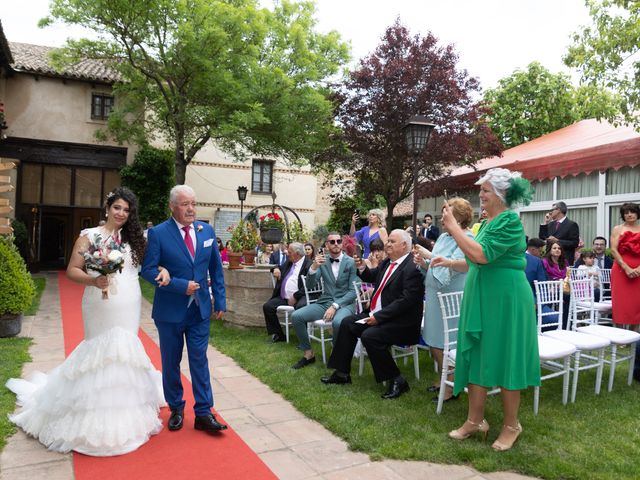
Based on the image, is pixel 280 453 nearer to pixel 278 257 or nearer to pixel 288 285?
pixel 288 285

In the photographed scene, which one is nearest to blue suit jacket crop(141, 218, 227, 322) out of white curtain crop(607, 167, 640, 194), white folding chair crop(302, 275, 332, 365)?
white folding chair crop(302, 275, 332, 365)

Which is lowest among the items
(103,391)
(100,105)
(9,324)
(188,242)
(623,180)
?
(9,324)

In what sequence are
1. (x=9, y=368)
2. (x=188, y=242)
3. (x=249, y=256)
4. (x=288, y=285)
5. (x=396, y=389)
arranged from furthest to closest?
(x=249, y=256) < (x=288, y=285) < (x=9, y=368) < (x=396, y=389) < (x=188, y=242)

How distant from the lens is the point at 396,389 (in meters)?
4.74

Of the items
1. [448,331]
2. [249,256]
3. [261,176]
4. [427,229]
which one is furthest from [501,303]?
[261,176]

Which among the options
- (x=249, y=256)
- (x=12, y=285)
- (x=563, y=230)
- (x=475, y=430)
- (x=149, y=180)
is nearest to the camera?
(x=475, y=430)

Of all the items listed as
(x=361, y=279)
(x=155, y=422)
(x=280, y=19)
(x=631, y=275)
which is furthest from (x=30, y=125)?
(x=631, y=275)

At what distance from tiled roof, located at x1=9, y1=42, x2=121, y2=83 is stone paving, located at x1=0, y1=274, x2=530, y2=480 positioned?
1514 cm

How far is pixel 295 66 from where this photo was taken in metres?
16.0

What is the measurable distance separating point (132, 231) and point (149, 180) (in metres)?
15.2

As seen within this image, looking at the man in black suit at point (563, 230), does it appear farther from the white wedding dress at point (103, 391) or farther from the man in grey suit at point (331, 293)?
the white wedding dress at point (103, 391)

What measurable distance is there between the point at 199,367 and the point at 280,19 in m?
15.4

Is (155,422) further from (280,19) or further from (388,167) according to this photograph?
(280,19)

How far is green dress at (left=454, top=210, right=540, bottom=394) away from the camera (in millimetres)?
3455
